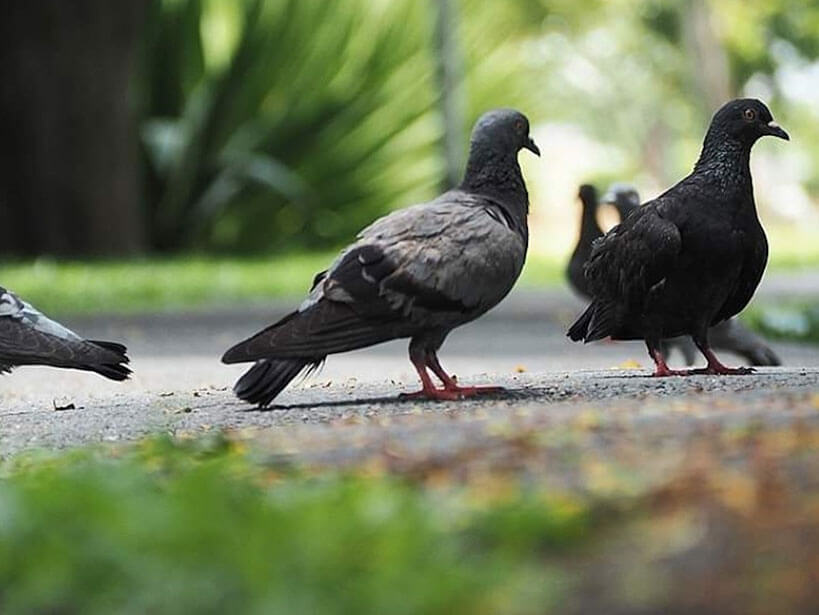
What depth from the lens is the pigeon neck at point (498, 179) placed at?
26.6 feet

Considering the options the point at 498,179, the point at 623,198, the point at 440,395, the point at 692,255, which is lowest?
the point at 440,395

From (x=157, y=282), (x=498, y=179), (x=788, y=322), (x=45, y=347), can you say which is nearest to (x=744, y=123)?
(x=498, y=179)

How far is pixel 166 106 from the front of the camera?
27.9m

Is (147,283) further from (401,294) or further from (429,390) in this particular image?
(401,294)

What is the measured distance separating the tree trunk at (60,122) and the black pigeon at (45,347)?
16.0 m

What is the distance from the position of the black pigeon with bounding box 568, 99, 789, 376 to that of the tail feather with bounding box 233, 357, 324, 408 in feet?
5.03

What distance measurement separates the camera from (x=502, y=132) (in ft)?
27.2

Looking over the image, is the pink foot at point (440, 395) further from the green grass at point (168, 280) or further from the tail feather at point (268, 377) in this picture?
the green grass at point (168, 280)

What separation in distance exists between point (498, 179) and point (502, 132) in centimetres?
23

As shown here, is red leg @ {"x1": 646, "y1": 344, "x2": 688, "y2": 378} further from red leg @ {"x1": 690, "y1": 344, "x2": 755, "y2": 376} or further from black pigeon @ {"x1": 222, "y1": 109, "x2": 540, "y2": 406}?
black pigeon @ {"x1": 222, "y1": 109, "x2": 540, "y2": 406}

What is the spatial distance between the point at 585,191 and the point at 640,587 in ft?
28.4

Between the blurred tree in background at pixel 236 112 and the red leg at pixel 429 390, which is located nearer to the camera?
the red leg at pixel 429 390

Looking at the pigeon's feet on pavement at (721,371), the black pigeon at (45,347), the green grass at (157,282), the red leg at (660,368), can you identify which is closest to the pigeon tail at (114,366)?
the black pigeon at (45,347)

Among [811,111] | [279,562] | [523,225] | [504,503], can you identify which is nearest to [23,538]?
[279,562]
